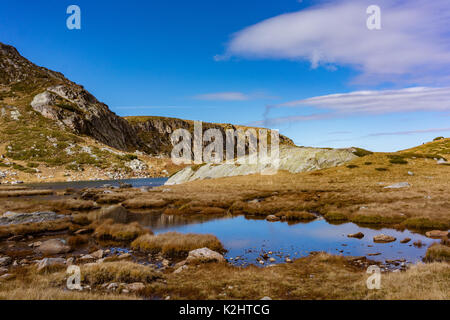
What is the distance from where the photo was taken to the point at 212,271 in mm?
15367

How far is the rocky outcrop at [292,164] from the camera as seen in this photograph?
83.0 m

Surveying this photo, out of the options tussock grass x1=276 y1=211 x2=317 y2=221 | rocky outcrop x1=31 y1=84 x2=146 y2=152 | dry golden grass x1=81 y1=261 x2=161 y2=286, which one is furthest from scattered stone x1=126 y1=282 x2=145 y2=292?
rocky outcrop x1=31 y1=84 x2=146 y2=152

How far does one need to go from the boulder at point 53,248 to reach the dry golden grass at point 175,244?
5.02 m

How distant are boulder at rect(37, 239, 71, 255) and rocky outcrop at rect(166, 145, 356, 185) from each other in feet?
218

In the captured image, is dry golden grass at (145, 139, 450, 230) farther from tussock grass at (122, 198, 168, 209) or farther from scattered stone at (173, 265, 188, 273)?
scattered stone at (173, 265, 188, 273)

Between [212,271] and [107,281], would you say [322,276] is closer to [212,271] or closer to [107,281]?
[212,271]

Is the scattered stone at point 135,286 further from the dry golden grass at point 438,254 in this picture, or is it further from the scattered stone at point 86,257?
the dry golden grass at point 438,254

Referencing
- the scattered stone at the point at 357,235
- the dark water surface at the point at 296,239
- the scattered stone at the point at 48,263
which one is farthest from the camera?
the scattered stone at the point at 357,235

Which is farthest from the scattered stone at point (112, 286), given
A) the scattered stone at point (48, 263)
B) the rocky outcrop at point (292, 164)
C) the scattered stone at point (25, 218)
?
the rocky outcrop at point (292, 164)

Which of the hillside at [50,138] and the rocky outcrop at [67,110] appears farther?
the rocky outcrop at [67,110]

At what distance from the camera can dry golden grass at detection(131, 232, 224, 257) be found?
66.2 ft
